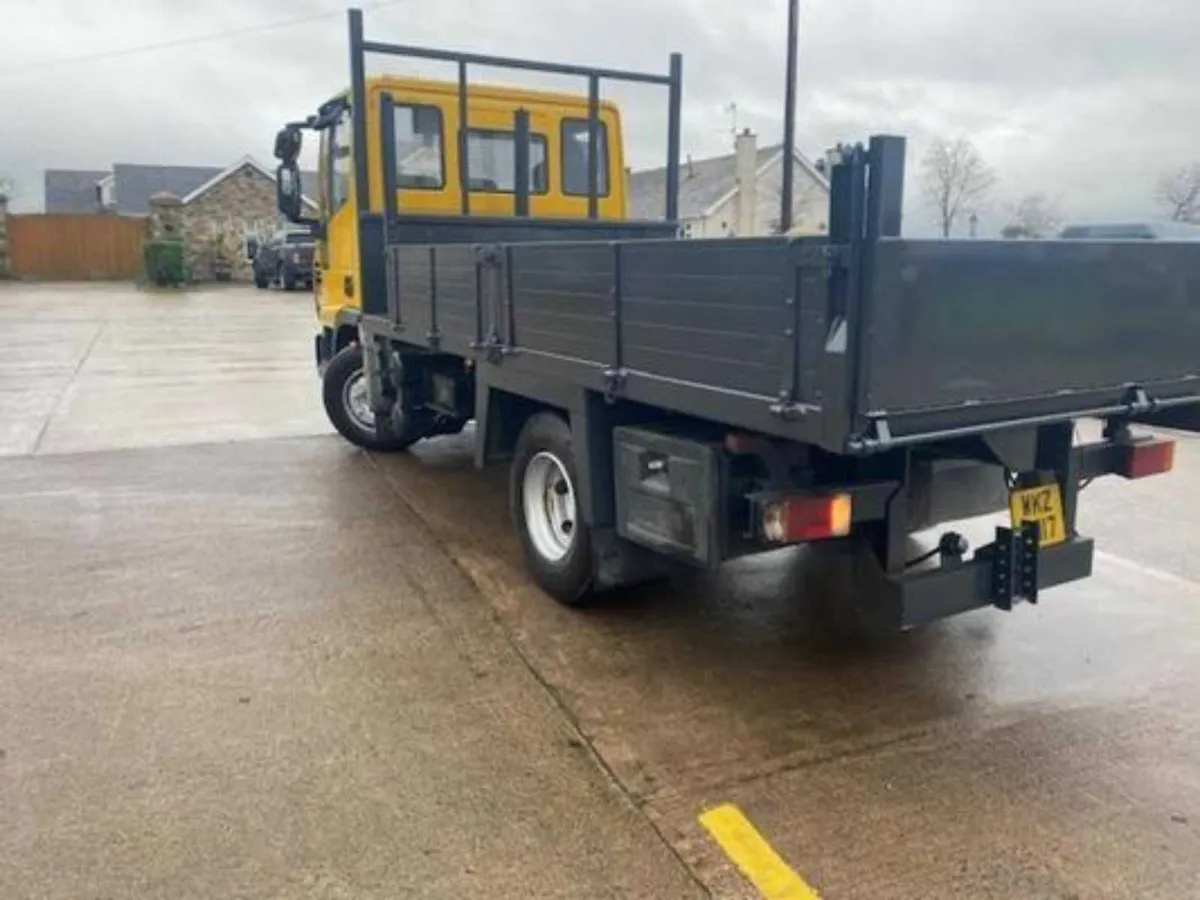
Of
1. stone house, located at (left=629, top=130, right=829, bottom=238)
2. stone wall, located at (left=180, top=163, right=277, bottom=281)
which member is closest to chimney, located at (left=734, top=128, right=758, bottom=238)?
stone house, located at (left=629, top=130, right=829, bottom=238)

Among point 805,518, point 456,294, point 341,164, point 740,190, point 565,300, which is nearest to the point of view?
point 805,518

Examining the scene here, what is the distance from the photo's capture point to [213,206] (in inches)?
1555

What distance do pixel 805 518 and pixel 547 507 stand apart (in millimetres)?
1844

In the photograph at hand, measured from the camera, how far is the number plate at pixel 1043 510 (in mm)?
3736

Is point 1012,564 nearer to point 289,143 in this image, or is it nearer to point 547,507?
point 547,507

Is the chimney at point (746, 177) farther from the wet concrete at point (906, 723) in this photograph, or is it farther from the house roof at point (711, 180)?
the wet concrete at point (906, 723)

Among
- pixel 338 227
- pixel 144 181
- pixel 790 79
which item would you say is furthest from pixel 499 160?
pixel 144 181

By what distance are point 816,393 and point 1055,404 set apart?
40.3 inches

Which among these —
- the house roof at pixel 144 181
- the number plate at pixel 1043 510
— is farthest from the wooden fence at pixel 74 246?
the number plate at pixel 1043 510

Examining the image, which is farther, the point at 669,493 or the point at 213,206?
the point at 213,206

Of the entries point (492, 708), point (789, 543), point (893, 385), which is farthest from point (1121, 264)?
point (492, 708)

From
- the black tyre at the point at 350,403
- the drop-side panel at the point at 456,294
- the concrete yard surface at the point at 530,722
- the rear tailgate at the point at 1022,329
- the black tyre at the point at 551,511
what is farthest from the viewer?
the black tyre at the point at 350,403

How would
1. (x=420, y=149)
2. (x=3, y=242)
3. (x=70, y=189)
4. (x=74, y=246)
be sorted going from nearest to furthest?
(x=420, y=149), (x=3, y=242), (x=74, y=246), (x=70, y=189)

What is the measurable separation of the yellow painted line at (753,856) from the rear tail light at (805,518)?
0.88m
